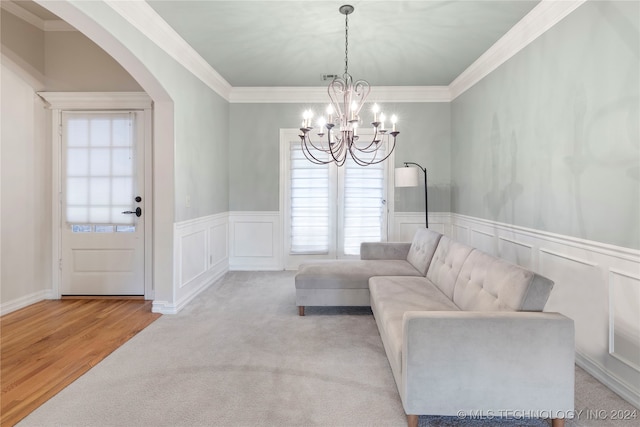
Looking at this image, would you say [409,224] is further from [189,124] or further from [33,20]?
[33,20]

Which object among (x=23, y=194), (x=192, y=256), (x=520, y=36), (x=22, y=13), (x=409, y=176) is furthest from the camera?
(x=409, y=176)

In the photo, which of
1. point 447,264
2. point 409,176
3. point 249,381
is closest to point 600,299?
point 447,264

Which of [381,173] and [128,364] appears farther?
[381,173]

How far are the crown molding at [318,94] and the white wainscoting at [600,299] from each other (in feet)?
9.78

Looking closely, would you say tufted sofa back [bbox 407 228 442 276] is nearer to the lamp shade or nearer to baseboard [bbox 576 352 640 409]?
the lamp shade

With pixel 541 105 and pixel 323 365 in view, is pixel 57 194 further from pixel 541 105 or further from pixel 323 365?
pixel 541 105

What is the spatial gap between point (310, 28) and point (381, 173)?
262cm

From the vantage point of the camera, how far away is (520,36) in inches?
125

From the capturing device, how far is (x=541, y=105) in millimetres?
2863

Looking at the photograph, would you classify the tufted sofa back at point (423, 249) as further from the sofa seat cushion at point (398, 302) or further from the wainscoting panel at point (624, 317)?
Answer: the wainscoting panel at point (624, 317)

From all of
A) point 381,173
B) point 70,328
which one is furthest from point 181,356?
point 381,173

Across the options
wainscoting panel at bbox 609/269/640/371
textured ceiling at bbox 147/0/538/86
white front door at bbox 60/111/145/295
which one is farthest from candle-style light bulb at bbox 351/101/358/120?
white front door at bbox 60/111/145/295

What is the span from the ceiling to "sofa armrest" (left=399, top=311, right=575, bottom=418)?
2554 mm

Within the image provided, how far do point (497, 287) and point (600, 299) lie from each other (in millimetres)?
872
